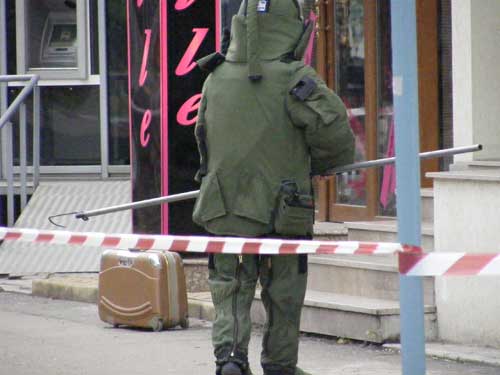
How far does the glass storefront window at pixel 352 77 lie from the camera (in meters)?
10.3

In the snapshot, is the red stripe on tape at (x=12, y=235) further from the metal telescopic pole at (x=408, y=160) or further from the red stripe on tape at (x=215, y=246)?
the metal telescopic pole at (x=408, y=160)

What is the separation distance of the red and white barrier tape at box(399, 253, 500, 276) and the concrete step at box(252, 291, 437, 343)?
266 centimetres

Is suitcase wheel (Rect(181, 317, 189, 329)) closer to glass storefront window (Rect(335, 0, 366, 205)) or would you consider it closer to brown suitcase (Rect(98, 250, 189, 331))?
brown suitcase (Rect(98, 250, 189, 331))

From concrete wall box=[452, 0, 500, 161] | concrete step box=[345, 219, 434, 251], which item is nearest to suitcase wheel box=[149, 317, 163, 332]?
concrete step box=[345, 219, 434, 251]

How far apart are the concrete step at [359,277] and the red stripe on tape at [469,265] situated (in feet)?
9.63

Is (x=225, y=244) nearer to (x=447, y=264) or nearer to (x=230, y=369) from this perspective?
(x=230, y=369)

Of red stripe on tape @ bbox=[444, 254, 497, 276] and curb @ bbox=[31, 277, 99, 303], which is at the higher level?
red stripe on tape @ bbox=[444, 254, 497, 276]

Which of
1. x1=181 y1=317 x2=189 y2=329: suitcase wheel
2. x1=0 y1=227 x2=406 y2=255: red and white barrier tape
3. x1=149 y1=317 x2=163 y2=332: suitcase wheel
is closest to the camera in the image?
x1=0 y1=227 x2=406 y2=255: red and white barrier tape

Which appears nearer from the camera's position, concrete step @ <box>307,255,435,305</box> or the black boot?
the black boot

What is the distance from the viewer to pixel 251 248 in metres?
5.63

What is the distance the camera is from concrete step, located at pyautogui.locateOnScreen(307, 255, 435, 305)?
8.02 meters

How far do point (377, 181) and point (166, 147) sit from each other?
1.66 metres

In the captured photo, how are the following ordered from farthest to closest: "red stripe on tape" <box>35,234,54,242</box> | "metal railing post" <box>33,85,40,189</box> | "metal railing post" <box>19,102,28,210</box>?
"metal railing post" <box>33,85,40,189</box>
"metal railing post" <box>19,102,28,210</box>
"red stripe on tape" <box>35,234,54,242</box>

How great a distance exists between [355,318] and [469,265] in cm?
293
